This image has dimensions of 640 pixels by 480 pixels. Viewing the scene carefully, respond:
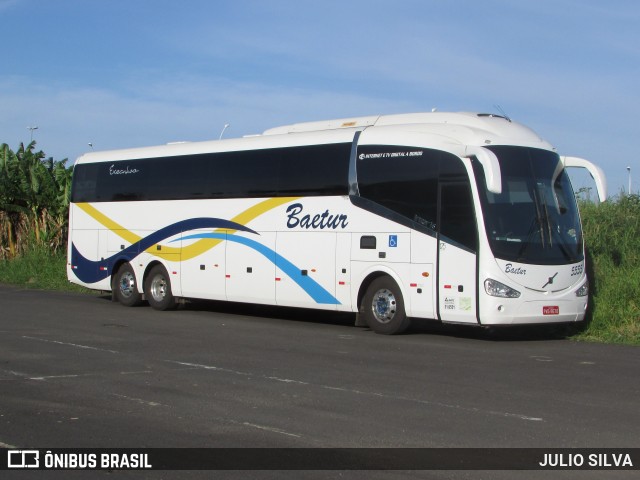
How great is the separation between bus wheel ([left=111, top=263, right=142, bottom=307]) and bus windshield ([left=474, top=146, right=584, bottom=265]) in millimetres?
10754

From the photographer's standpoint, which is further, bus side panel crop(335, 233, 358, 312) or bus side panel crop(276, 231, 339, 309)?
bus side panel crop(276, 231, 339, 309)

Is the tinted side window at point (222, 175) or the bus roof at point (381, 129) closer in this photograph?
the bus roof at point (381, 129)

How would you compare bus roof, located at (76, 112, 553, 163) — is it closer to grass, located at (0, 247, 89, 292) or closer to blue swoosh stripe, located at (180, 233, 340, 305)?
blue swoosh stripe, located at (180, 233, 340, 305)

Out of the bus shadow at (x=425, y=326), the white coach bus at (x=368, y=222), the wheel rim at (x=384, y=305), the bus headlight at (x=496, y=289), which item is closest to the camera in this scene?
the bus headlight at (x=496, y=289)

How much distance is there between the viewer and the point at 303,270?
63.3ft

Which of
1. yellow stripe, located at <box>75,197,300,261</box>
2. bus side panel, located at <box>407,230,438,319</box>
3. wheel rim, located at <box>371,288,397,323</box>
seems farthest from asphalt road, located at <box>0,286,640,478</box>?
yellow stripe, located at <box>75,197,300,261</box>

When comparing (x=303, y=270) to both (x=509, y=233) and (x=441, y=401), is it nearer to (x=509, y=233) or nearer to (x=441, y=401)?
(x=509, y=233)

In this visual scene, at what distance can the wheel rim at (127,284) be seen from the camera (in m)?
23.7

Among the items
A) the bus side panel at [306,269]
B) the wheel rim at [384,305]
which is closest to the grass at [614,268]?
the wheel rim at [384,305]

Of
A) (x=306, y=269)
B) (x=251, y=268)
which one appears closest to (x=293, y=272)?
(x=306, y=269)

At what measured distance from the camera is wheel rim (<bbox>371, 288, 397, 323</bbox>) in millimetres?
17609

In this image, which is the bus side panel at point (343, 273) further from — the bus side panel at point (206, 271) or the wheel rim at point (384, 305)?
the bus side panel at point (206, 271)

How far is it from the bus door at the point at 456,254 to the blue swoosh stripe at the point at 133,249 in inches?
205

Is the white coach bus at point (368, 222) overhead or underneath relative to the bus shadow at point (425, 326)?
overhead
